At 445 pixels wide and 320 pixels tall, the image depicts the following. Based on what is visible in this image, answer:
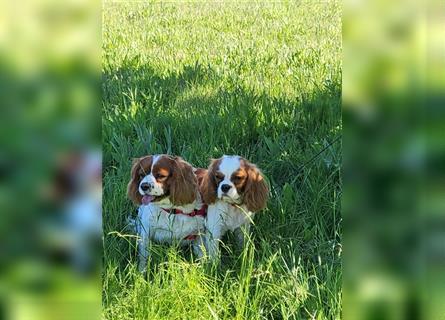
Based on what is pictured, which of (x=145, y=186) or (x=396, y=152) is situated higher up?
(x=396, y=152)

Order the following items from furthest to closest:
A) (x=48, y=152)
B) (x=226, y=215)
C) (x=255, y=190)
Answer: (x=226, y=215) < (x=255, y=190) < (x=48, y=152)

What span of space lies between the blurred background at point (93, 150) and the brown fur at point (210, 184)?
0.53m

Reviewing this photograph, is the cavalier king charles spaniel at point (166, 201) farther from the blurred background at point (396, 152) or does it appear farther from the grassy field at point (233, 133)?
the blurred background at point (396, 152)

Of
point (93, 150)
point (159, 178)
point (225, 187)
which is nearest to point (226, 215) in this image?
point (225, 187)

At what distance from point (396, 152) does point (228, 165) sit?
632mm

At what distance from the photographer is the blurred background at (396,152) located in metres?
1.29

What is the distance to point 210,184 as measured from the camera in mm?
1851

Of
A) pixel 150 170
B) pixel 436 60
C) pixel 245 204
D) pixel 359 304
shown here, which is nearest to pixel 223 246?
pixel 245 204

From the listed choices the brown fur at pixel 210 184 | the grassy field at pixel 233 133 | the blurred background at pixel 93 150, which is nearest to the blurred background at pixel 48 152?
the blurred background at pixel 93 150

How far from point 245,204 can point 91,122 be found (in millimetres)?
660

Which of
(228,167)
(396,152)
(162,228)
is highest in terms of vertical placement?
(396,152)

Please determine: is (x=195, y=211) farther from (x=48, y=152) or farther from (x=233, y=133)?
(x=48, y=152)

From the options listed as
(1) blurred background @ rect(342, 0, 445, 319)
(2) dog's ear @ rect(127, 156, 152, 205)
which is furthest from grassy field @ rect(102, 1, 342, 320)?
(1) blurred background @ rect(342, 0, 445, 319)

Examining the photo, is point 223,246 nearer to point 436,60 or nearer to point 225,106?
point 225,106
